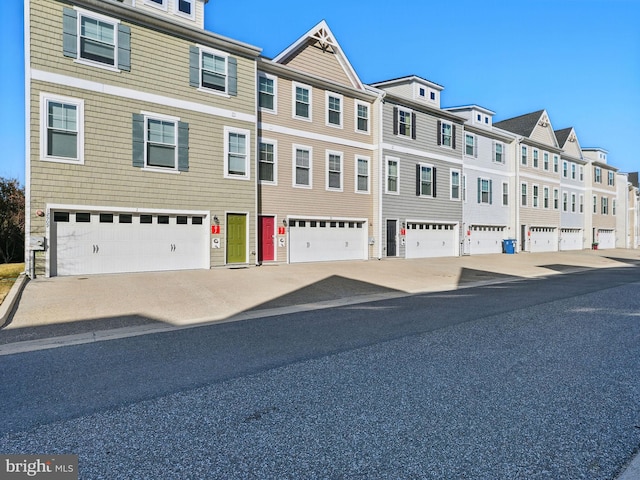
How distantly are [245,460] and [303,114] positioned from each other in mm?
18398

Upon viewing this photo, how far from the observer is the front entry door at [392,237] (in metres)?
22.4

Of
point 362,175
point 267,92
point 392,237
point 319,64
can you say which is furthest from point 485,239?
point 267,92

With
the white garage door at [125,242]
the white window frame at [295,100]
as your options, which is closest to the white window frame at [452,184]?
the white window frame at [295,100]

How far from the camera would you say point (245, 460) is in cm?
284

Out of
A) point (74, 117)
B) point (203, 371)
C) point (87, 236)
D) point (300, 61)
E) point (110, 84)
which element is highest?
point (300, 61)

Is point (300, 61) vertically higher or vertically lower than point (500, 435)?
higher

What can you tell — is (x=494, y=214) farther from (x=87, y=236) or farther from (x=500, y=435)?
(x=500, y=435)

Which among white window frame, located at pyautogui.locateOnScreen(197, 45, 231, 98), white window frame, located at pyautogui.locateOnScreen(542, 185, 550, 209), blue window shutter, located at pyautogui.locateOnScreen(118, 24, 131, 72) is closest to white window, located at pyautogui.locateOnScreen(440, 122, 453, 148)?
white window frame, located at pyautogui.locateOnScreen(542, 185, 550, 209)

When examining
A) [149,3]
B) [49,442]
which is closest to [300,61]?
[149,3]

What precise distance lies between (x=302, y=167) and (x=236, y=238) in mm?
5068

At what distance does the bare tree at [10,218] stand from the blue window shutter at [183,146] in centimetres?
1456

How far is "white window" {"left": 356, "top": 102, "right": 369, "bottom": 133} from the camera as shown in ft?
71.7

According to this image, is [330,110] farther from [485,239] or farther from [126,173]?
[485,239]

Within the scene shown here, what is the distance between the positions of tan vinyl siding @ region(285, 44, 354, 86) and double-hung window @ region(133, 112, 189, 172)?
22.8ft
